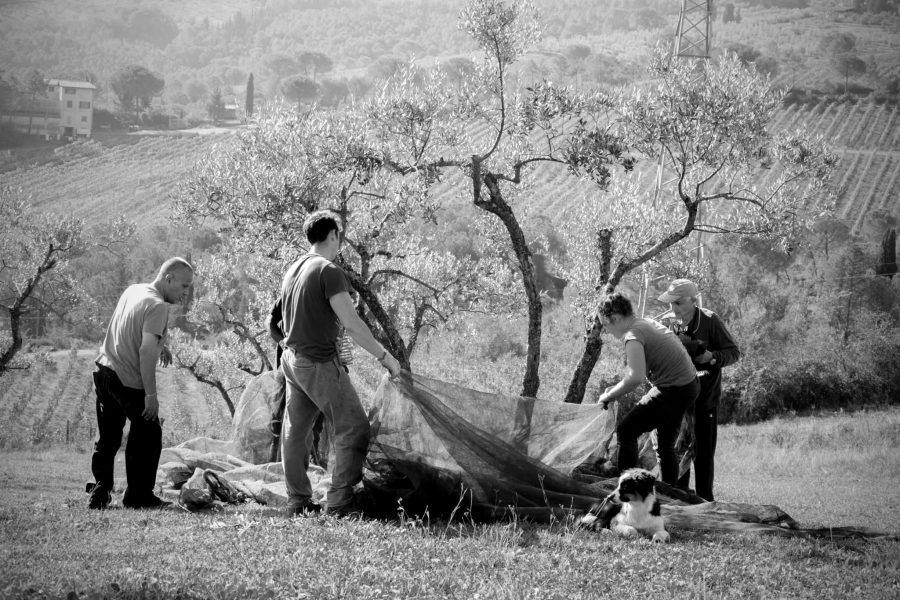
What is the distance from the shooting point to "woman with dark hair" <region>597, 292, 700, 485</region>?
8.17m

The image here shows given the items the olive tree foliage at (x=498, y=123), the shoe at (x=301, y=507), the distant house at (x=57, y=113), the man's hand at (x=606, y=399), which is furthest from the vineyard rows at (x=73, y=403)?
the distant house at (x=57, y=113)

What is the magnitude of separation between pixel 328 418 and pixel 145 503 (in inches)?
89.0

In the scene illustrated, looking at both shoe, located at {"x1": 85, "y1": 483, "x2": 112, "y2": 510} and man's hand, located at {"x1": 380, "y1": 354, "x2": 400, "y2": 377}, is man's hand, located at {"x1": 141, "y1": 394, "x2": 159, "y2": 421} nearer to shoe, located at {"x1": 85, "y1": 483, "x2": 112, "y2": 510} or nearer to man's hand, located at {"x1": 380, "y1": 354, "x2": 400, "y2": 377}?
shoe, located at {"x1": 85, "y1": 483, "x2": 112, "y2": 510}

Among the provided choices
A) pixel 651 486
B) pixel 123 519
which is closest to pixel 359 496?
pixel 123 519

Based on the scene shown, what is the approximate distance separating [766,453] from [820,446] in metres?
5.71

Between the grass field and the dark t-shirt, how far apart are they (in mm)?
1528

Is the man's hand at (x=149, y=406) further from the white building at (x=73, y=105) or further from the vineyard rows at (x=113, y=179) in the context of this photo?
the white building at (x=73, y=105)

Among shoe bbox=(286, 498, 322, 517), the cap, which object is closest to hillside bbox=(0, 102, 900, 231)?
the cap

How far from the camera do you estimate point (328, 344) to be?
7.34m

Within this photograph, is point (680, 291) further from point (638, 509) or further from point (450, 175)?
point (450, 175)

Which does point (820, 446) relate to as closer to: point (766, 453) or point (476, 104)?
point (766, 453)

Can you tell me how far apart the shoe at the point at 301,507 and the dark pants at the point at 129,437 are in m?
1.66

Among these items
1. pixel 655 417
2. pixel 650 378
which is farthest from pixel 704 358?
pixel 655 417

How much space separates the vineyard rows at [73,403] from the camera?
40844 mm
